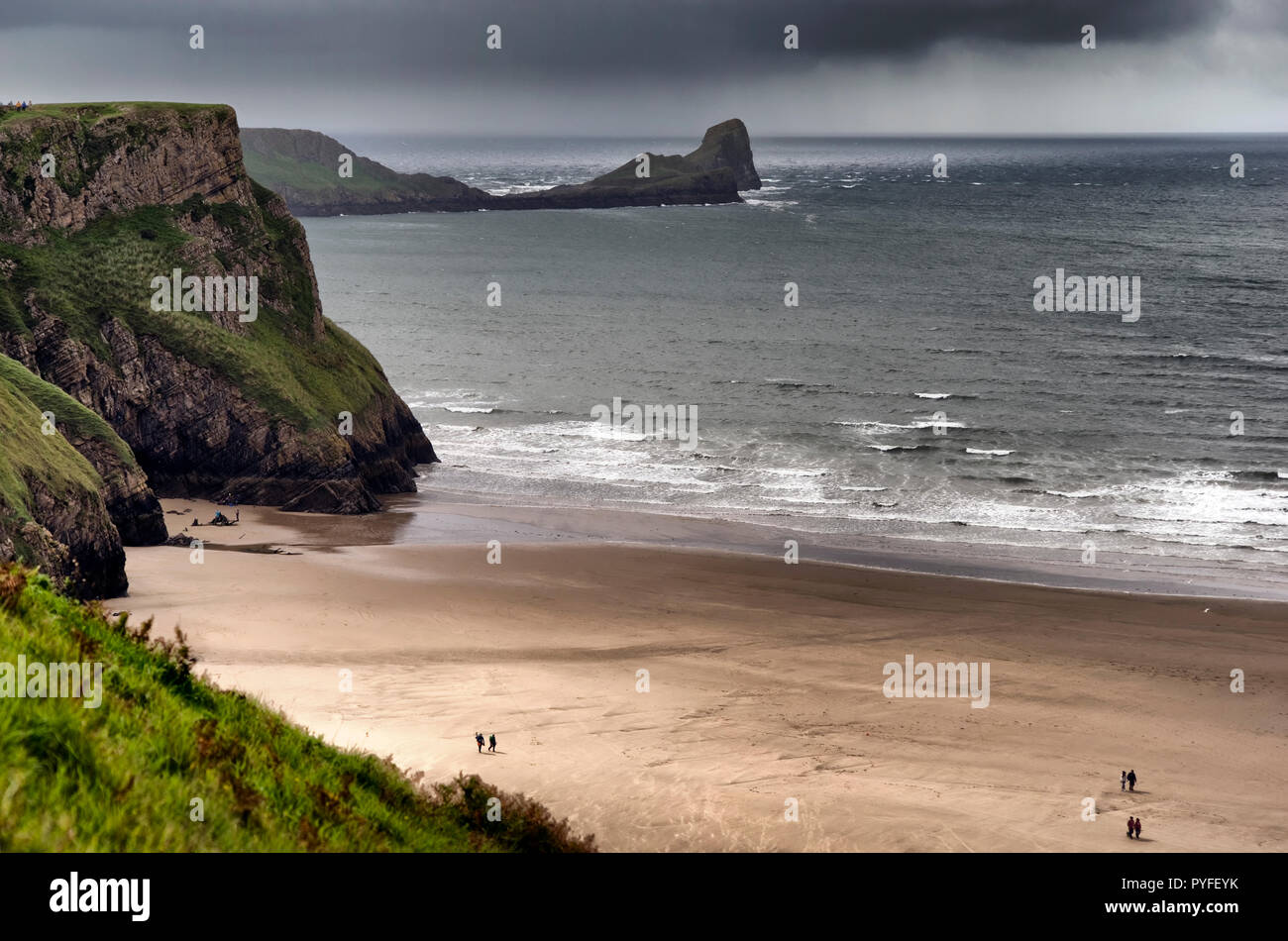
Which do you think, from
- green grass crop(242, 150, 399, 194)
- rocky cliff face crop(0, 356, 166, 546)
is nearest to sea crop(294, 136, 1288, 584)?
rocky cliff face crop(0, 356, 166, 546)

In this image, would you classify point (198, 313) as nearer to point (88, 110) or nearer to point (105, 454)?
point (88, 110)

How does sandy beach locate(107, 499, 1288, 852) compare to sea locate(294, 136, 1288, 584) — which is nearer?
sandy beach locate(107, 499, 1288, 852)

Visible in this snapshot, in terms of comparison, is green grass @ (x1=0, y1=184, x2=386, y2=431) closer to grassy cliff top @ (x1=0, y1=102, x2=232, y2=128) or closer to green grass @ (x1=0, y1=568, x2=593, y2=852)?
grassy cliff top @ (x1=0, y1=102, x2=232, y2=128)

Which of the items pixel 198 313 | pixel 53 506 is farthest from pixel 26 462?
pixel 198 313
